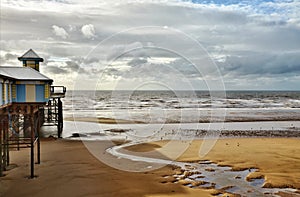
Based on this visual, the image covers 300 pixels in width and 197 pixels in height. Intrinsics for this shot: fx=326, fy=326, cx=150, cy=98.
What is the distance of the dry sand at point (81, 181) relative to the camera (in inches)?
542

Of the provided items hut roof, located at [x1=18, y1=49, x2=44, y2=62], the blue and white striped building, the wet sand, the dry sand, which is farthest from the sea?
the dry sand

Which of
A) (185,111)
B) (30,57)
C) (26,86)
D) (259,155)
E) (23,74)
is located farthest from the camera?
(185,111)

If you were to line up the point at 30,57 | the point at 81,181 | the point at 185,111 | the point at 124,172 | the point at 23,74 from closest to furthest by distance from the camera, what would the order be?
the point at 81,181 < the point at 124,172 < the point at 23,74 < the point at 30,57 < the point at 185,111

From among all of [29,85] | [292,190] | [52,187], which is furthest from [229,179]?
[29,85]

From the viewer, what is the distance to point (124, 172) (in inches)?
676

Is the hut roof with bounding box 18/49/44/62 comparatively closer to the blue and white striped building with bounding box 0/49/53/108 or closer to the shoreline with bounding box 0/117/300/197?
the blue and white striped building with bounding box 0/49/53/108

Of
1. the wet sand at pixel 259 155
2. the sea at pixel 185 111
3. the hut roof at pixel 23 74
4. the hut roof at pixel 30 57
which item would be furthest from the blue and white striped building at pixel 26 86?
the sea at pixel 185 111

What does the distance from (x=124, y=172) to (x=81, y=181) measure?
8.61 ft

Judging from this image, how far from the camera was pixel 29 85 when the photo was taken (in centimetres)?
2248

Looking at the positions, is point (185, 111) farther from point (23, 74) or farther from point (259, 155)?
point (23, 74)

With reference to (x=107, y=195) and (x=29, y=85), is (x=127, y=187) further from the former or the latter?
(x=29, y=85)

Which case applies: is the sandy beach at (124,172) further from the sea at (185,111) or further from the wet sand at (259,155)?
the sea at (185,111)

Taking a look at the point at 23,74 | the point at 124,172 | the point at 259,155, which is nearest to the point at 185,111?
the point at 259,155

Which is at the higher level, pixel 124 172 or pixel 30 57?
pixel 30 57
